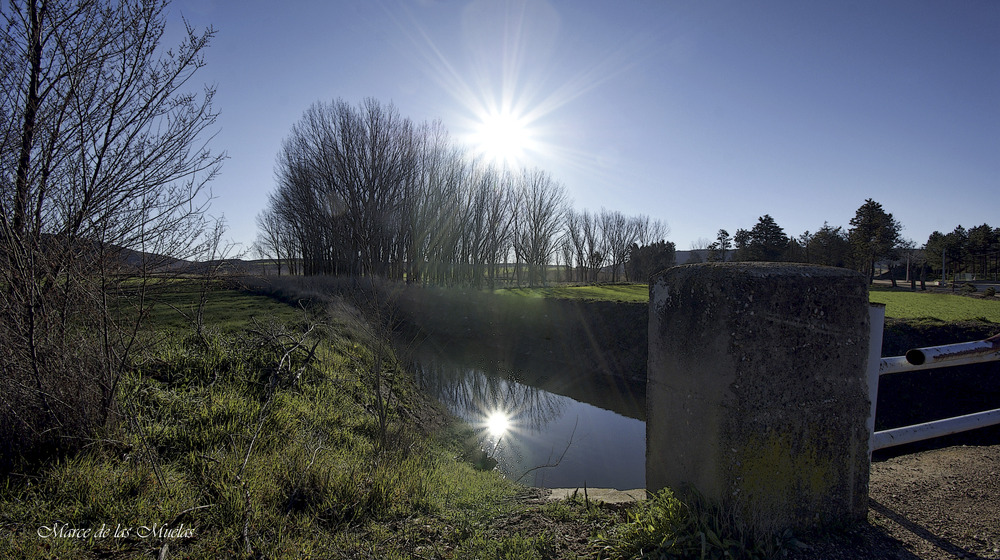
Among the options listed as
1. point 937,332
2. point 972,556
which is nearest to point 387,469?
point 972,556

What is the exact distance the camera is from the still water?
7.28 m

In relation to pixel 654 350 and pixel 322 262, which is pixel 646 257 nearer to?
pixel 322 262

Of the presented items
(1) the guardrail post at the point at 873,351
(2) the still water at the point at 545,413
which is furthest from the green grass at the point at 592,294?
(1) the guardrail post at the point at 873,351

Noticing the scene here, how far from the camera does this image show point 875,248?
37.0 meters

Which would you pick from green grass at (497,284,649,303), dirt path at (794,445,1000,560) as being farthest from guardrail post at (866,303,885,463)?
green grass at (497,284,649,303)

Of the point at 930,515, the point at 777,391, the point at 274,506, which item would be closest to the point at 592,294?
the point at 930,515

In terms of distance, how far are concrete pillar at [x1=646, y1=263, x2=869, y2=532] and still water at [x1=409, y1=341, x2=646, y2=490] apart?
2090mm

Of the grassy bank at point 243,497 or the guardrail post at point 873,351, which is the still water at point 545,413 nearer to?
the grassy bank at point 243,497

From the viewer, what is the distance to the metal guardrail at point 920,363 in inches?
87.7

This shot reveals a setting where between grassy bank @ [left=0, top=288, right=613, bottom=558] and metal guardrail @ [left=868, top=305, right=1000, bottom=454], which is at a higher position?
metal guardrail @ [left=868, top=305, right=1000, bottom=454]

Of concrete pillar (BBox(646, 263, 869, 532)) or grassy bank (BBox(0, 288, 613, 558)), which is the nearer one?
concrete pillar (BBox(646, 263, 869, 532))

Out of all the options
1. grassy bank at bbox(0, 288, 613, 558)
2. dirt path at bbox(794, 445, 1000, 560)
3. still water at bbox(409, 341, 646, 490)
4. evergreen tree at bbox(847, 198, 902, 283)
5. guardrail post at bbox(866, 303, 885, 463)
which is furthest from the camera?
evergreen tree at bbox(847, 198, 902, 283)

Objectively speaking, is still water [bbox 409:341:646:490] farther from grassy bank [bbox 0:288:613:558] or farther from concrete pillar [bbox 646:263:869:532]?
concrete pillar [bbox 646:263:869:532]

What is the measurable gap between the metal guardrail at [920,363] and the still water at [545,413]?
2.24 meters
